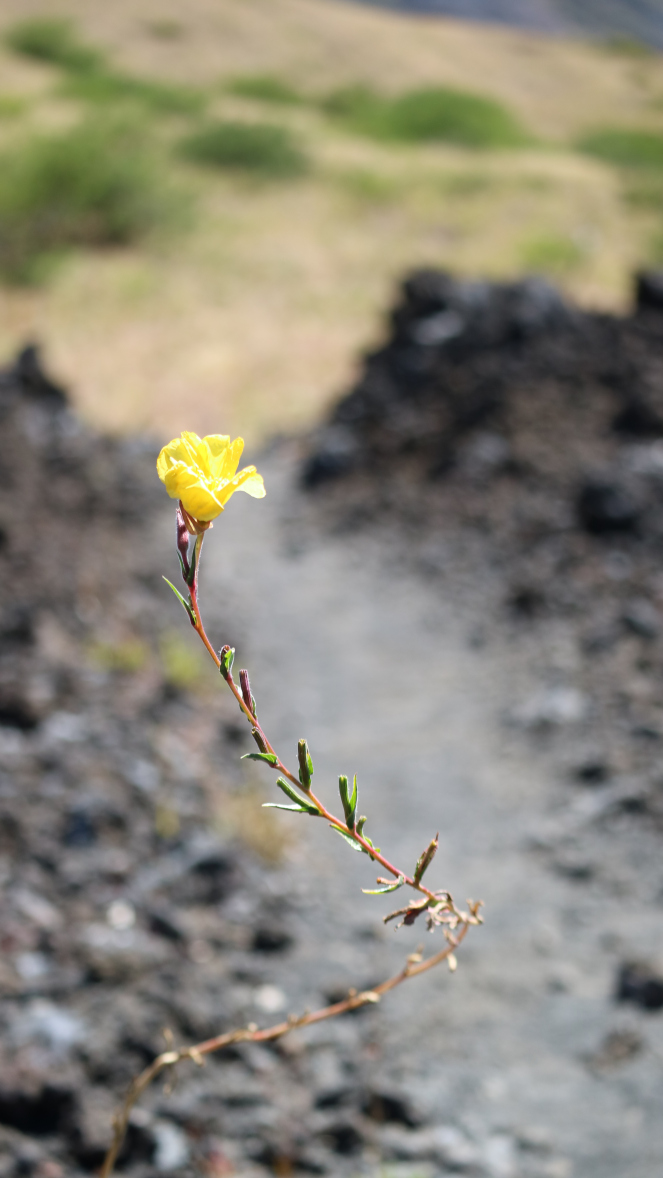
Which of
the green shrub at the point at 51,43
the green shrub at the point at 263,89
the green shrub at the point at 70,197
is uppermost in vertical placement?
the green shrub at the point at 51,43

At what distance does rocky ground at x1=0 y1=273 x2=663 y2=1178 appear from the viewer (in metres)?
1.96

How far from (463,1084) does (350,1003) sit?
133 centimetres

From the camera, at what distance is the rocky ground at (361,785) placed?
1.96m

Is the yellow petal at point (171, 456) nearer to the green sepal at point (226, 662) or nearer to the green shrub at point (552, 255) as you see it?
the green sepal at point (226, 662)

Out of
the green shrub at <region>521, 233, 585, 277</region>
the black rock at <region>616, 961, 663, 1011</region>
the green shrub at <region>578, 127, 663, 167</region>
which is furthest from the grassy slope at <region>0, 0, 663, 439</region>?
the black rock at <region>616, 961, 663, 1011</region>

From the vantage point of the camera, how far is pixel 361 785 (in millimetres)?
3281

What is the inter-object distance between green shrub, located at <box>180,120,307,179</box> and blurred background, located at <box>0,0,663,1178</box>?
530 centimetres

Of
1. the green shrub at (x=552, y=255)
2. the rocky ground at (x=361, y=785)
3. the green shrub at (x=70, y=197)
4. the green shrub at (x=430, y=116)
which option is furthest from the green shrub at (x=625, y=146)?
the rocky ground at (x=361, y=785)

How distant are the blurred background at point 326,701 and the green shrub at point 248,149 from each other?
5297 mm

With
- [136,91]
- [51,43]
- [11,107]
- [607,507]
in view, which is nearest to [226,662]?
[607,507]

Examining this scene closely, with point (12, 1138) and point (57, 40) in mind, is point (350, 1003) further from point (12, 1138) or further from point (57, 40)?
point (57, 40)

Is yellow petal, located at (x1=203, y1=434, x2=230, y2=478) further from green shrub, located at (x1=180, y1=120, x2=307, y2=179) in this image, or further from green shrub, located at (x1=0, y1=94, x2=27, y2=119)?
green shrub, located at (x1=180, y1=120, x2=307, y2=179)

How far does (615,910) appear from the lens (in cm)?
262

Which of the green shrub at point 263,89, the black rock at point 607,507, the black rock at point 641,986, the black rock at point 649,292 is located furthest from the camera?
the green shrub at point 263,89
